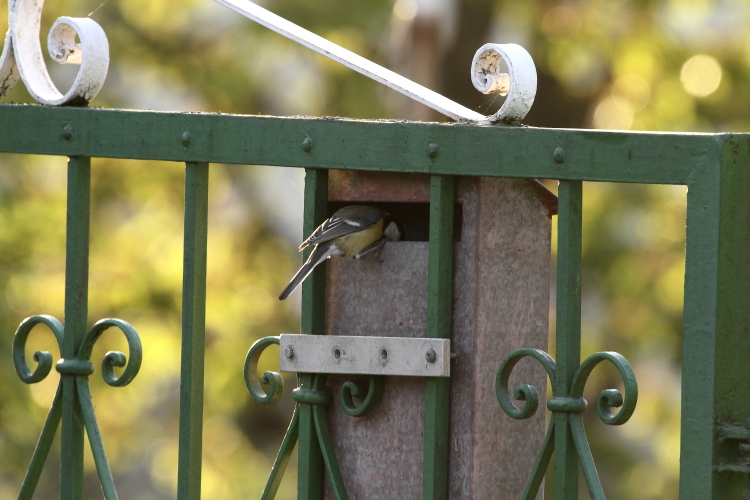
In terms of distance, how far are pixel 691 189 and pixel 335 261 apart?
88 cm

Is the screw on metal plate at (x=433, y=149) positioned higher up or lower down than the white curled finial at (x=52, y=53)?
lower down

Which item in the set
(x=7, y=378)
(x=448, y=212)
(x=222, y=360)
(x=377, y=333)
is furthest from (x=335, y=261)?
(x=222, y=360)

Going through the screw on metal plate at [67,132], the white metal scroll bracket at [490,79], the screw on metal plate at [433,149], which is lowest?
the screw on metal plate at [433,149]

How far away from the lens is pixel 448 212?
2.21 metres

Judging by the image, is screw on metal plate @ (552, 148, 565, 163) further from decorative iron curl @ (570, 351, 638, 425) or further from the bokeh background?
the bokeh background

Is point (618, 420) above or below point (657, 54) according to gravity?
below

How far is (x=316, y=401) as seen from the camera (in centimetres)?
230

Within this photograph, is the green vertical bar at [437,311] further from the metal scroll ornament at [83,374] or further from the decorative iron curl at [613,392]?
the metal scroll ornament at [83,374]

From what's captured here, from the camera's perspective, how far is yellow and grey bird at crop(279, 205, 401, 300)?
2.35 meters

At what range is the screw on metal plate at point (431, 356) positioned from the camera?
218cm

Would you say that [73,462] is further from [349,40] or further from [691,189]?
[349,40]

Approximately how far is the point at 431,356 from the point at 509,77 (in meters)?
0.61

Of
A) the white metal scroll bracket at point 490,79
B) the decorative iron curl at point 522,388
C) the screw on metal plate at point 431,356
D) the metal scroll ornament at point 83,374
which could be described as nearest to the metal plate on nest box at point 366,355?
the screw on metal plate at point 431,356

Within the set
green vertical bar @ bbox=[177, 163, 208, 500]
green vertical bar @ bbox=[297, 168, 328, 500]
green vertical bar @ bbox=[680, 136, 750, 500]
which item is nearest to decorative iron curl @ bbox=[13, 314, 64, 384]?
green vertical bar @ bbox=[177, 163, 208, 500]
